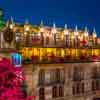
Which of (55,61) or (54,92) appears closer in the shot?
(54,92)

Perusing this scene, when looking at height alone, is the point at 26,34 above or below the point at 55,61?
above

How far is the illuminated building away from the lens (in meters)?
64.7

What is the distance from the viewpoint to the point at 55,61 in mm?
69812

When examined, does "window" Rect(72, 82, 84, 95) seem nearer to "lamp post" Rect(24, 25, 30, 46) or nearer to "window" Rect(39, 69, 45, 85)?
"window" Rect(39, 69, 45, 85)

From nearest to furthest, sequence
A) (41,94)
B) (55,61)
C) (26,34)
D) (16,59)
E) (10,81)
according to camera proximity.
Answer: (10,81), (16,59), (41,94), (55,61), (26,34)

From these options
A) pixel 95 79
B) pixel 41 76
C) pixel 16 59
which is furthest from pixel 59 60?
pixel 16 59

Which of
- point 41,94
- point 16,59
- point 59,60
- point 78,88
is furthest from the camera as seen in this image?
point 78,88

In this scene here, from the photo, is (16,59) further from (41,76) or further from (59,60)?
(59,60)

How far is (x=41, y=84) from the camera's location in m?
66.2

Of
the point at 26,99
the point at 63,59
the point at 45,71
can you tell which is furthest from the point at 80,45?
the point at 26,99

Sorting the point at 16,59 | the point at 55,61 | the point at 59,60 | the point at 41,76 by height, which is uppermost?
the point at 16,59

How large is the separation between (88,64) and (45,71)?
514 inches

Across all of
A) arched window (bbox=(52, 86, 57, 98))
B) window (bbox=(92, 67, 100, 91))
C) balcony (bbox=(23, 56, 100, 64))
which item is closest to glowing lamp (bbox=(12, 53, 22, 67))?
balcony (bbox=(23, 56, 100, 64))

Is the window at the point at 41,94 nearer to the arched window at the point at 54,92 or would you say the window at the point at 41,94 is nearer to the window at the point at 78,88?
the arched window at the point at 54,92
